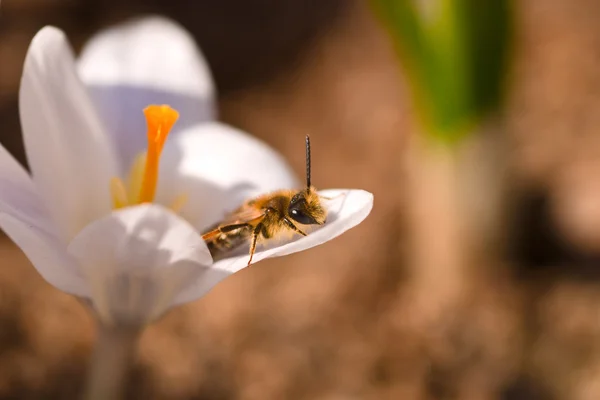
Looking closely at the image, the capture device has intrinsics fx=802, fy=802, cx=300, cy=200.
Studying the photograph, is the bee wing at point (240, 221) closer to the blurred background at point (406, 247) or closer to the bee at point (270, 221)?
the bee at point (270, 221)

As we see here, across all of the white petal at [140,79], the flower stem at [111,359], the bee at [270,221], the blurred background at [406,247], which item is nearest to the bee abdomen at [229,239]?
the bee at [270,221]

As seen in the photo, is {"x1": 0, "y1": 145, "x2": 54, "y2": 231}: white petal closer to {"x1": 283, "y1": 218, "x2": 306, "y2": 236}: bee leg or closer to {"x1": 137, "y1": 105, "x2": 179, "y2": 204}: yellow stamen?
{"x1": 137, "y1": 105, "x2": 179, "y2": 204}: yellow stamen

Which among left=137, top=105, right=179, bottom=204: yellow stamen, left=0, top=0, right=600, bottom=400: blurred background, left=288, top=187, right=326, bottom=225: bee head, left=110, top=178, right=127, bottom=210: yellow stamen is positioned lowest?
left=0, top=0, right=600, bottom=400: blurred background

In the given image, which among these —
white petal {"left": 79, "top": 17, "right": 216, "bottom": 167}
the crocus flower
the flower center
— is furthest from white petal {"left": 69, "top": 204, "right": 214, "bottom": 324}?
white petal {"left": 79, "top": 17, "right": 216, "bottom": 167}

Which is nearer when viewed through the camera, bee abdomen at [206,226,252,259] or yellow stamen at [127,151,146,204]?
bee abdomen at [206,226,252,259]

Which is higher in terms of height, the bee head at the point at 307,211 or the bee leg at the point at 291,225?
the bee head at the point at 307,211

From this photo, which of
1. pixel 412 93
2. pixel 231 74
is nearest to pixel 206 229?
pixel 412 93
